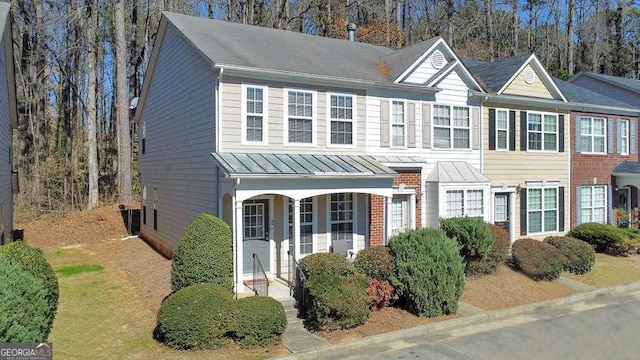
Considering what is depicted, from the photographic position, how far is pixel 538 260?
46.1 ft

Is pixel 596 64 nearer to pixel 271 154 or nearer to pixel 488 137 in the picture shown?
pixel 488 137

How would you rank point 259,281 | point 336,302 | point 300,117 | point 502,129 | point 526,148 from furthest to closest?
point 526,148 < point 502,129 < point 300,117 < point 259,281 < point 336,302

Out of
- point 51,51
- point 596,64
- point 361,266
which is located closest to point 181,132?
point 361,266

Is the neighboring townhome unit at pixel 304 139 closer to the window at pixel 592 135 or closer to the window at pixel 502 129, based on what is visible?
the window at pixel 502 129

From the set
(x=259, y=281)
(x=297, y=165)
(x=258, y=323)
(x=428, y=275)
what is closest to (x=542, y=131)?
(x=428, y=275)

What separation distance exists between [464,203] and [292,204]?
6.34 meters

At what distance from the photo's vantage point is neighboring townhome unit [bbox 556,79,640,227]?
19.9 m

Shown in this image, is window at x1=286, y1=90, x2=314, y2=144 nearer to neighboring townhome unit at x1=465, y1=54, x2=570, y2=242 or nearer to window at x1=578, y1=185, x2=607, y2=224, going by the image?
neighboring townhome unit at x1=465, y1=54, x2=570, y2=242

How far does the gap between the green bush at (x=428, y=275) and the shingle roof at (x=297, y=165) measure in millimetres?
2730

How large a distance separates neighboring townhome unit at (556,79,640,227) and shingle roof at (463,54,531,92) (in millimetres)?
2998

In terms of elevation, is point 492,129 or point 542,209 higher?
point 492,129

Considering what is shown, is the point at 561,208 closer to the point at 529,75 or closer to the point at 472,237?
the point at 529,75

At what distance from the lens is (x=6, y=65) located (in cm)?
1684

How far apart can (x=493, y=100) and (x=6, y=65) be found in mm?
17595
